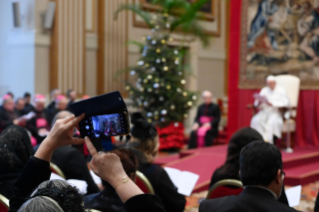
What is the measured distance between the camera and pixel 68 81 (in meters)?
9.68

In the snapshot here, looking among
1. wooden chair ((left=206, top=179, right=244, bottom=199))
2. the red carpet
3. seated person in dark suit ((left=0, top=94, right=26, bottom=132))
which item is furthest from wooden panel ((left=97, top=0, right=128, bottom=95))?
wooden chair ((left=206, top=179, right=244, bottom=199))

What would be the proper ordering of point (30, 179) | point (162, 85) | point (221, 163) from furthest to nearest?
point (162, 85), point (221, 163), point (30, 179)

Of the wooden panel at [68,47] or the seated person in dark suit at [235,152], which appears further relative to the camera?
the wooden panel at [68,47]

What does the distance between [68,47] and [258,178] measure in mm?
8396

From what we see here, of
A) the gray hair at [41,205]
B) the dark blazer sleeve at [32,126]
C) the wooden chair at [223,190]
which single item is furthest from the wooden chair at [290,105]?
the gray hair at [41,205]

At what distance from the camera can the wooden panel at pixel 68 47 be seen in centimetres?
952

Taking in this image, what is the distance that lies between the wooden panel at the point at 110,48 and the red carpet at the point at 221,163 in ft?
11.2

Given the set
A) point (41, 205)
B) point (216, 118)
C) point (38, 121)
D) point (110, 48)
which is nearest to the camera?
point (41, 205)

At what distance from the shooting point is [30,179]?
1.54 m

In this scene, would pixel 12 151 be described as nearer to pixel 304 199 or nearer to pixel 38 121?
pixel 304 199

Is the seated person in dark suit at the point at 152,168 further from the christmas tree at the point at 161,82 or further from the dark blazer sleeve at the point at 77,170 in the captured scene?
the christmas tree at the point at 161,82

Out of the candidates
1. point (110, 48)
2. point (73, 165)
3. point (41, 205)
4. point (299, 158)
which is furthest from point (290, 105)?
point (41, 205)

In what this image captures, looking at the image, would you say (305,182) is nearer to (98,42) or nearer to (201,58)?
(98,42)

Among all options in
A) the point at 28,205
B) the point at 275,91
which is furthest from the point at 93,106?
the point at 275,91
